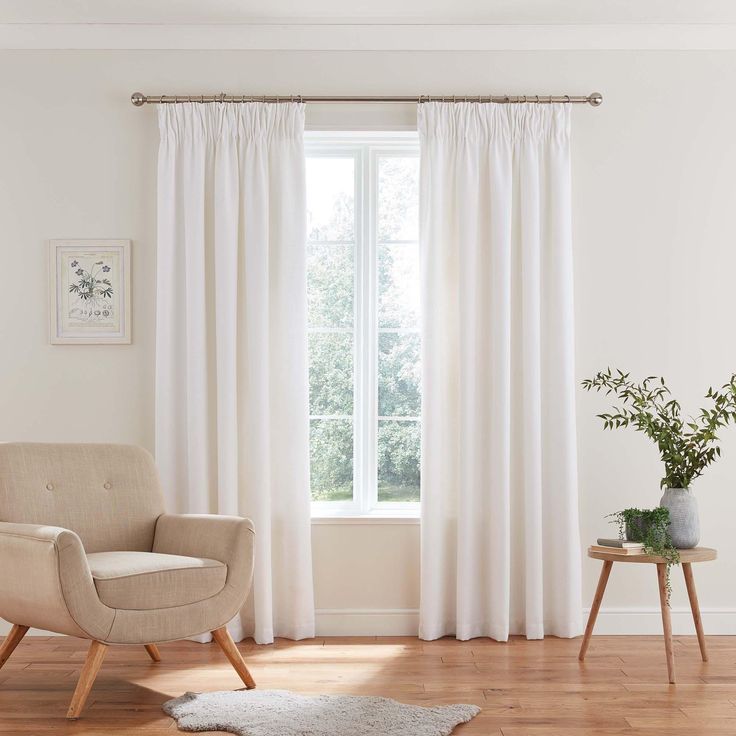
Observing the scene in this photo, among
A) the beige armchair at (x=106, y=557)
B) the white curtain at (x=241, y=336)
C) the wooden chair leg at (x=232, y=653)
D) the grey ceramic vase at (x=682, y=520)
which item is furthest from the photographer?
the white curtain at (x=241, y=336)

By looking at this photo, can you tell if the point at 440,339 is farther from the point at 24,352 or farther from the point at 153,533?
the point at 24,352

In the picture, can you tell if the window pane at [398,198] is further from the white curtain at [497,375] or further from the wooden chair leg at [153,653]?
the wooden chair leg at [153,653]

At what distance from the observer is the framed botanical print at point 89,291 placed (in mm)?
4031

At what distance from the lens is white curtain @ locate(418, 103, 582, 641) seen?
388 centimetres

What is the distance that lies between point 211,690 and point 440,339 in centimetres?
176

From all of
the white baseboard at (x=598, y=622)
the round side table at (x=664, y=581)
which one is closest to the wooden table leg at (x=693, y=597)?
the round side table at (x=664, y=581)

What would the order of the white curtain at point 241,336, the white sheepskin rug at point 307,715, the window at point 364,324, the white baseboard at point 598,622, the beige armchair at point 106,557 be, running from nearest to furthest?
the white sheepskin rug at point 307,715
the beige armchair at point 106,557
the white curtain at point 241,336
the white baseboard at point 598,622
the window at point 364,324

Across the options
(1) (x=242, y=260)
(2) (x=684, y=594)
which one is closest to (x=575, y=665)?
(2) (x=684, y=594)

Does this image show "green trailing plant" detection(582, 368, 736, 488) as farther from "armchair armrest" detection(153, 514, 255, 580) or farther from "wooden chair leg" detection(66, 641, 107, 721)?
"wooden chair leg" detection(66, 641, 107, 721)

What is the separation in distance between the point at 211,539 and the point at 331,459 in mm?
1013

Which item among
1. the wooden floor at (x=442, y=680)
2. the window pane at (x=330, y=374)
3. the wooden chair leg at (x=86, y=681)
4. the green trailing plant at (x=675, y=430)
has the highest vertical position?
the window pane at (x=330, y=374)

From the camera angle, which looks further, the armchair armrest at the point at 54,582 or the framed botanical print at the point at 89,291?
the framed botanical print at the point at 89,291

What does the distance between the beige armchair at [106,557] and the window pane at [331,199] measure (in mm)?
1380

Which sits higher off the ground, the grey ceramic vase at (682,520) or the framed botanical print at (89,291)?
the framed botanical print at (89,291)
